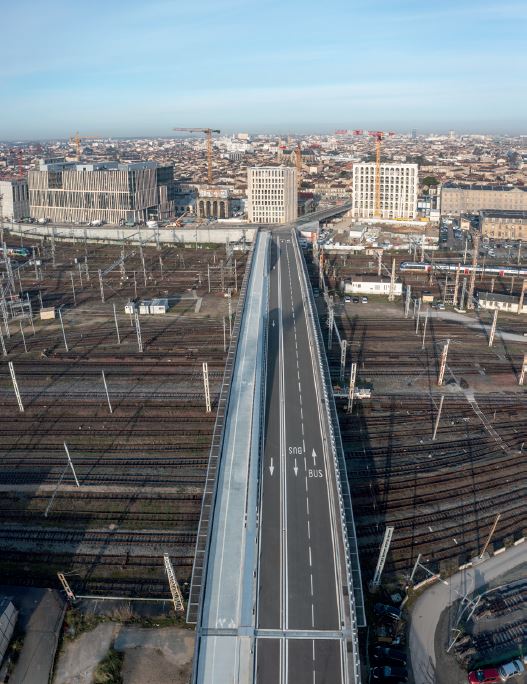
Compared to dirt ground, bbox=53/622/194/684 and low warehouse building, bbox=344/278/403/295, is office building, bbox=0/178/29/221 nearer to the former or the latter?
low warehouse building, bbox=344/278/403/295

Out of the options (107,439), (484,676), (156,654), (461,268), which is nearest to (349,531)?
(484,676)

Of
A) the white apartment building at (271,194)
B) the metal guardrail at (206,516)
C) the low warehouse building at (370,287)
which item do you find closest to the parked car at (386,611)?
the metal guardrail at (206,516)

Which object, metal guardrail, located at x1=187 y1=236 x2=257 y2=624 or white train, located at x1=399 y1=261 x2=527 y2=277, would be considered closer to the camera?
metal guardrail, located at x1=187 y1=236 x2=257 y2=624

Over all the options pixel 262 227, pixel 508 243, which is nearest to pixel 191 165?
pixel 262 227

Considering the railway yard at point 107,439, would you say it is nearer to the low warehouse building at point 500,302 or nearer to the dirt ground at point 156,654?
the dirt ground at point 156,654

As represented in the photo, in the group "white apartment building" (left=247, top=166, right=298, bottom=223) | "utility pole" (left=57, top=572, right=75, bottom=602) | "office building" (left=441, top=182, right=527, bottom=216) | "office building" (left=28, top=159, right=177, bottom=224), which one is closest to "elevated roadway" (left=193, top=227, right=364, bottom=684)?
"utility pole" (left=57, top=572, right=75, bottom=602)
